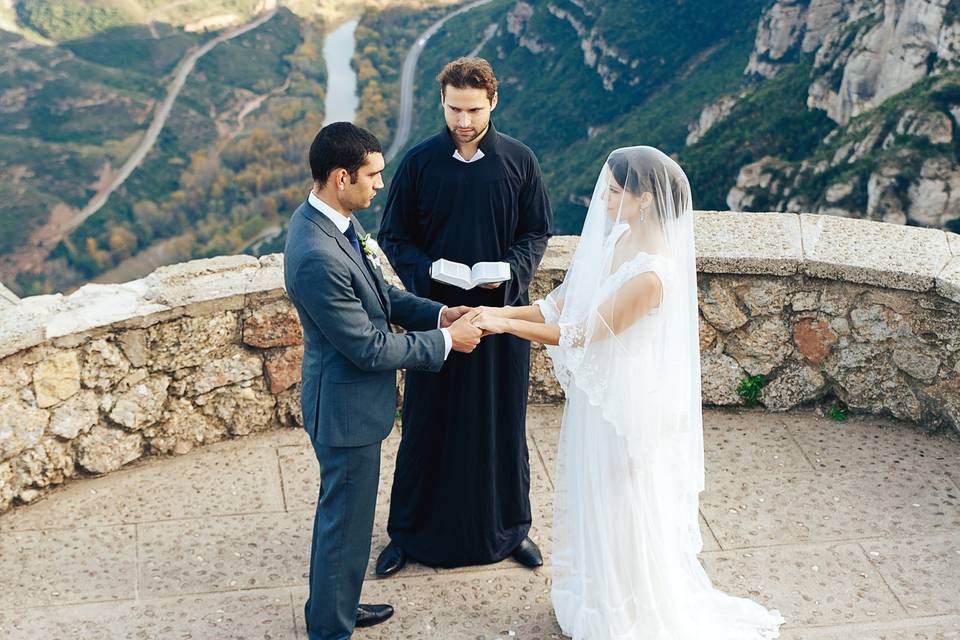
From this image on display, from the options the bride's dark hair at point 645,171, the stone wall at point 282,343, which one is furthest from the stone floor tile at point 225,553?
the bride's dark hair at point 645,171

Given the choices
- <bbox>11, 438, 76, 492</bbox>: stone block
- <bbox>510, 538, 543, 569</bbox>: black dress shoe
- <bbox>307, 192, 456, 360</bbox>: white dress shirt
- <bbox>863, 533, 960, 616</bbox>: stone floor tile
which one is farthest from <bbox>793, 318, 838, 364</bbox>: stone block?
<bbox>11, 438, 76, 492</bbox>: stone block

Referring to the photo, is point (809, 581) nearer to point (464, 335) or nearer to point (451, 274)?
point (464, 335)

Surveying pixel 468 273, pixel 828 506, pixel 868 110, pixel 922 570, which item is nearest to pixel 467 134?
pixel 468 273

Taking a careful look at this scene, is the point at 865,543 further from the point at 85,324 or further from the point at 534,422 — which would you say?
the point at 85,324

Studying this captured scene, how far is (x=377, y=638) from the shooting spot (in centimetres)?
341

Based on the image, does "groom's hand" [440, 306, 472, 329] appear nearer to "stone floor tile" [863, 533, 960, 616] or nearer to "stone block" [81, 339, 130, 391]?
"stone block" [81, 339, 130, 391]

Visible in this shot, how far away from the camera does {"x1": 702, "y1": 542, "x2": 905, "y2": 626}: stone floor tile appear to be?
→ 348cm

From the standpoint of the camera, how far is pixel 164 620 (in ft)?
11.3

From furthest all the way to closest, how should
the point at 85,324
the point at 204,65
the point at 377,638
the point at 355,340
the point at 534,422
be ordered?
the point at 204,65
the point at 534,422
the point at 85,324
the point at 377,638
the point at 355,340

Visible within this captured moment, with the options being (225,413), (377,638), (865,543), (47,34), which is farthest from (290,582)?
(47,34)

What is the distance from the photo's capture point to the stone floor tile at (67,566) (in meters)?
3.56

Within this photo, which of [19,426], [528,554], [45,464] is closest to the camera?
[528,554]

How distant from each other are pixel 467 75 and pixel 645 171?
801 millimetres

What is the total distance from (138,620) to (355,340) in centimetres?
142
